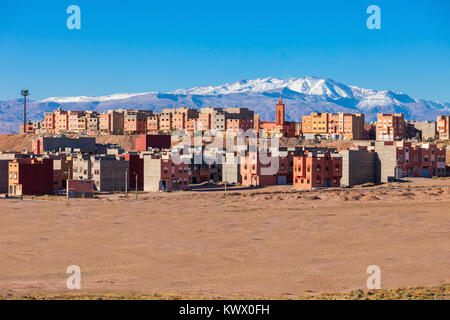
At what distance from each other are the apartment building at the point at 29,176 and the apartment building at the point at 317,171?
37738 millimetres

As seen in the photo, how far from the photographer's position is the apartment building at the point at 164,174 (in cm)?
10300

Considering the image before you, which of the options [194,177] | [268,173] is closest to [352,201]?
[268,173]

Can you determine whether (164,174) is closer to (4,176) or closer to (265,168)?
(265,168)

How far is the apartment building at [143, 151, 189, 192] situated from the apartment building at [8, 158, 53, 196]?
1490 centimetres

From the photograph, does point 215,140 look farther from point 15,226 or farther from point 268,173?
point 15,226

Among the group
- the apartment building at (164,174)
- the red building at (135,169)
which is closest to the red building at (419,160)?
the apartment building at (164,174)

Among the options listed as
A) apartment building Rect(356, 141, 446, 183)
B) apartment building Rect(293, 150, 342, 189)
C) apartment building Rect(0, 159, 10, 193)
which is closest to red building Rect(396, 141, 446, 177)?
apartment building Rect(356, 141, 446, 183)

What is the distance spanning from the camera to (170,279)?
135 ft

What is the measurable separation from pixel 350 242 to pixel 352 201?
106ft

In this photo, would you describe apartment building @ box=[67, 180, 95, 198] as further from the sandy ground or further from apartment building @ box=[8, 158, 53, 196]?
apartment building @ box=[8, 158, 53, 196]

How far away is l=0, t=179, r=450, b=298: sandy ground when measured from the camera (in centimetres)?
3978

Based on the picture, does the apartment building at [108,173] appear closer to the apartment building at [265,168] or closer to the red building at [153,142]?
the apartment building at [265,168]

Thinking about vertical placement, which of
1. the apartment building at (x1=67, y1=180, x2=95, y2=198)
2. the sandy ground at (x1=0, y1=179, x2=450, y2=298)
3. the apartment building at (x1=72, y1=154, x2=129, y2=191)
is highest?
the apartment building at (x1=72, y1=154, x2=129, y2=191)
